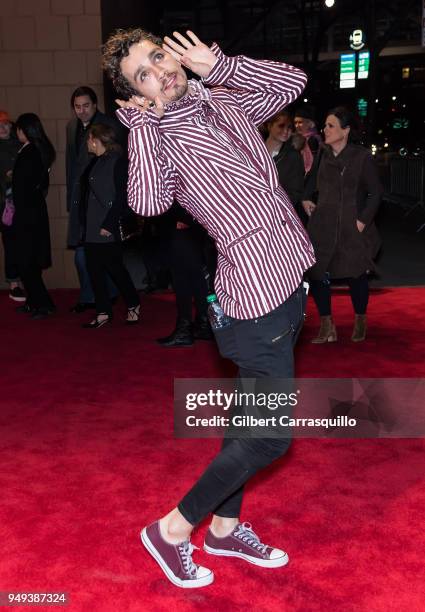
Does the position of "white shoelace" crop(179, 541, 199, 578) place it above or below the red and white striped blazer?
below

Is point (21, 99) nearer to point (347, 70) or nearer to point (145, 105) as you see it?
point (145, 105)

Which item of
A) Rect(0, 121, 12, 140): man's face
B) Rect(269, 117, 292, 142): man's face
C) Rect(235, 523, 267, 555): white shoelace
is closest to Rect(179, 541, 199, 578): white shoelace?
Rect(235, 523, 267, 555): white shoelace

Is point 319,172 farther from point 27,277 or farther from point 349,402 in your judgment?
point 27,277

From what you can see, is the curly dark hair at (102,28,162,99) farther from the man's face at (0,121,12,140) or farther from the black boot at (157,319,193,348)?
the man's face at (0,121,12,140)

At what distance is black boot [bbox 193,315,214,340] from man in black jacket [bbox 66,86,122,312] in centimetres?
140

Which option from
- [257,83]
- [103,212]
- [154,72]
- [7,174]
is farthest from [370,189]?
[7,174]

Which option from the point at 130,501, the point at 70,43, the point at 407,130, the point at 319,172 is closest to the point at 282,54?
the point at 407,130

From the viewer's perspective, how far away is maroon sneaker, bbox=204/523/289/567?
2.69 metres

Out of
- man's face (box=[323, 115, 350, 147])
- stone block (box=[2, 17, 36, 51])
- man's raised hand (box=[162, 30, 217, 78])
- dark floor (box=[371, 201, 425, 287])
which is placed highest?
stone block (box=[2, 17, 36, 51])

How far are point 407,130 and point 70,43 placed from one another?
45.5 m

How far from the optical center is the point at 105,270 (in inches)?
259

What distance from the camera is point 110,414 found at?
172 inches

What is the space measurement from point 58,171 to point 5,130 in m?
0.77

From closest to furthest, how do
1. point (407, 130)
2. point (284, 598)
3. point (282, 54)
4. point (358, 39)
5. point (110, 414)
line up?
1. point (284, 598)
2. point (110, 414)
3. point (358, 39)
4. point (282, 54)
5. point (407, 130)
